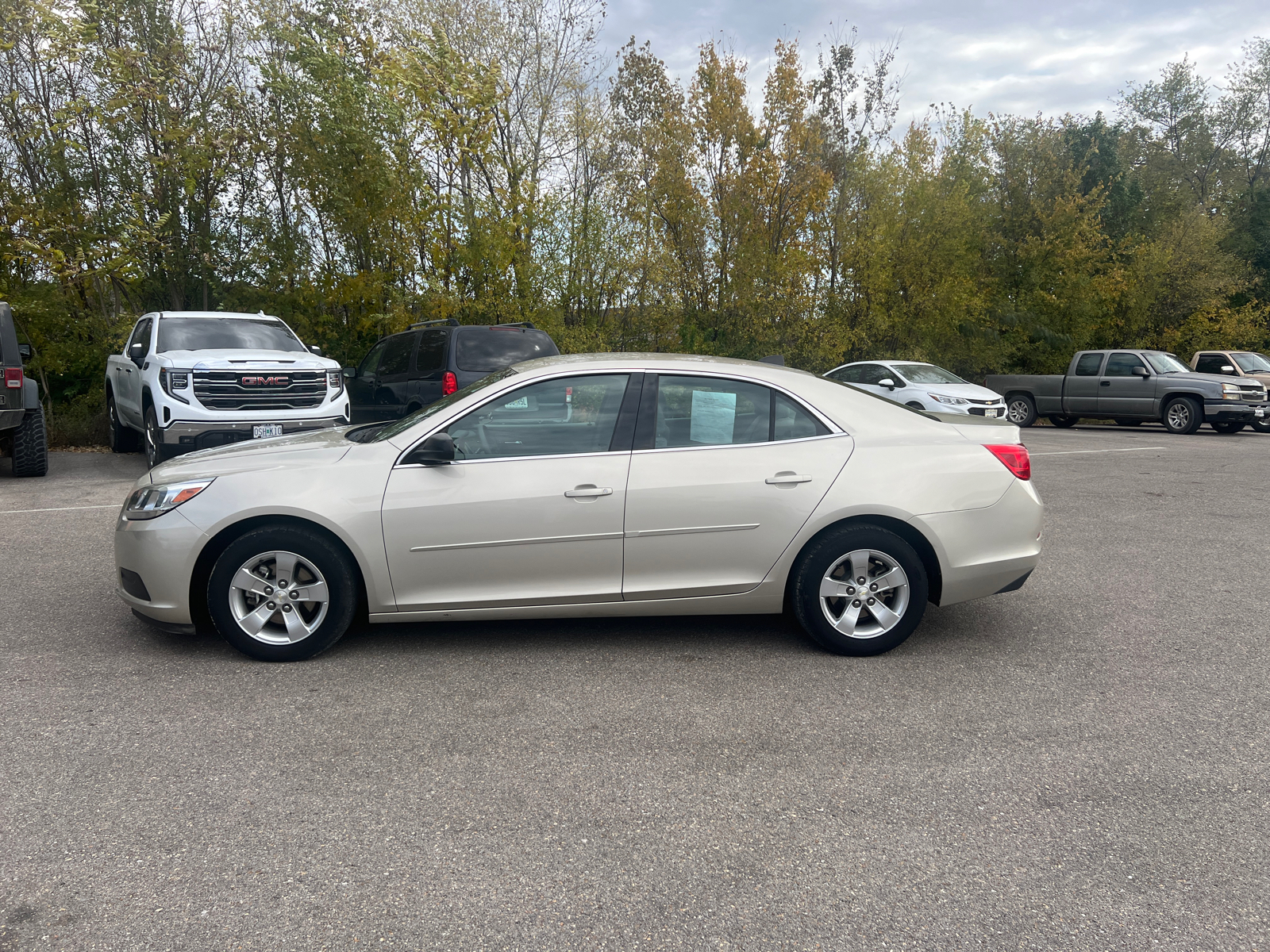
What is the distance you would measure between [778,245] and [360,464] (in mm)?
20498

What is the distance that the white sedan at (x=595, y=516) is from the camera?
15.3 feet

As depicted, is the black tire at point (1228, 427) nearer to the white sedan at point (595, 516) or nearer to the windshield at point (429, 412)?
the white sedan at point (595, 516)

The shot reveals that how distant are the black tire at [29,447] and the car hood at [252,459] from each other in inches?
319

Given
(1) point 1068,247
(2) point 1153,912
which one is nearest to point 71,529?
(2) point 1153,912

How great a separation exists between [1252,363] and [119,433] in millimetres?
24632

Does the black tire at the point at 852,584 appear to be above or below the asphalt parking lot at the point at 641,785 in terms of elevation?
above

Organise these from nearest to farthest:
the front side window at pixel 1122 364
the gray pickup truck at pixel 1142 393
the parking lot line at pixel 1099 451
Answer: the parking lot line at pixel 1099 451, the gray pickup truck at pixel 1142 393, the front side window at pixel 1122 364

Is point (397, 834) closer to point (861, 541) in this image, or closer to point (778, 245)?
point (861, 541)

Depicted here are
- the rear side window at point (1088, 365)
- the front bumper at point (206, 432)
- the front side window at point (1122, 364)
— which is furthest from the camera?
the rear side window at point (1088, 365)

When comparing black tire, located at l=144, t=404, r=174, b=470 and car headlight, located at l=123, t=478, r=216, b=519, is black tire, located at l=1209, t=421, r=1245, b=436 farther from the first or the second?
car headlight, located at l=123, t=478, r=216, b=519

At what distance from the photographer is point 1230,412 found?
792 inches

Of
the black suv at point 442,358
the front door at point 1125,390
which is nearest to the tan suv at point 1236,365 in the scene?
the front door at point 1125,390

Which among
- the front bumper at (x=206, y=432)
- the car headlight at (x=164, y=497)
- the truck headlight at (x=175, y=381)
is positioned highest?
the truck headlight at (x=175, y=381)

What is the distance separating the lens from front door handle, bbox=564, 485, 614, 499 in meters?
4.71
